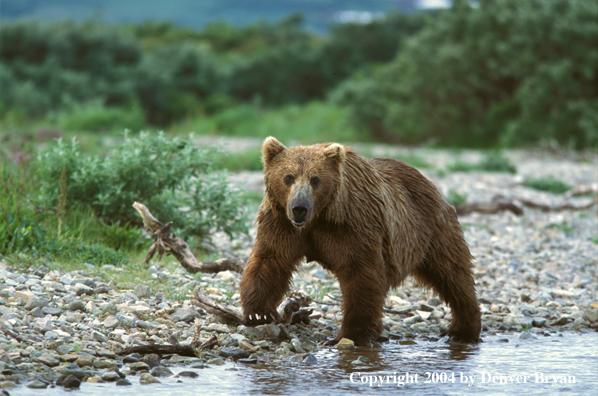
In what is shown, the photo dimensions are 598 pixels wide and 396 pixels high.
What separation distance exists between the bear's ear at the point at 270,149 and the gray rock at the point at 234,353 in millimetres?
1147

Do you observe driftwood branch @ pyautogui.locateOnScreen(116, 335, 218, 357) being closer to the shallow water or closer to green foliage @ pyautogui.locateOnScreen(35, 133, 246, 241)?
the shallow water

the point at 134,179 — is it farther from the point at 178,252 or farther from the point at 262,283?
the point at 262,283

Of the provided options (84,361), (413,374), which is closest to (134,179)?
(84,361)

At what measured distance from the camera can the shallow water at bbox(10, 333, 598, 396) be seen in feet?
11.6

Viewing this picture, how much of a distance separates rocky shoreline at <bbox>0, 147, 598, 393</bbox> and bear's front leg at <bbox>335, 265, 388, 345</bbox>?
0.87ft

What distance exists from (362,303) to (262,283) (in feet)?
2.04

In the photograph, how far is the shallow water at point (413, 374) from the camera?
11.6 ft

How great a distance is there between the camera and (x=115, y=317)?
440 cm

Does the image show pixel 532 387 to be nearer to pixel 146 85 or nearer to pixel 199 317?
pixel 199 317

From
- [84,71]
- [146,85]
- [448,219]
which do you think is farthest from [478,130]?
[448,219]

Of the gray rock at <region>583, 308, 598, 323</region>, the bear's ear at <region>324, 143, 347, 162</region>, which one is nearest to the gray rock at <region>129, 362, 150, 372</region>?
the bear's ear at <region>324, 143, 347, 162</region>

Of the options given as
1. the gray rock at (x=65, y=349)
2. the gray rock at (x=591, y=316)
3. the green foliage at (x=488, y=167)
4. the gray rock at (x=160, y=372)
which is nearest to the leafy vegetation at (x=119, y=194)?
the gray rock at (x=65, y=349)

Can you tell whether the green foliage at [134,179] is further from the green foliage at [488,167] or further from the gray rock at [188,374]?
the green foliage at [488,167]

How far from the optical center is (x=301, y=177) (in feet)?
13.7
